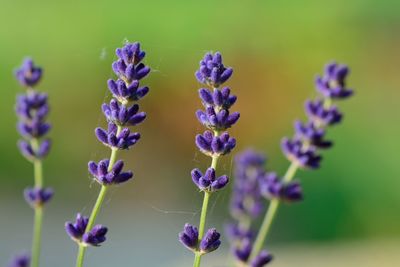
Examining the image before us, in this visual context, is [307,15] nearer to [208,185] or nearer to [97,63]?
[97,63]

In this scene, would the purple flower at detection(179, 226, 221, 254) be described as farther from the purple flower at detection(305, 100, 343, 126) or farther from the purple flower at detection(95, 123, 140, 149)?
the purple flower at detection(305, 100, 343, 126)

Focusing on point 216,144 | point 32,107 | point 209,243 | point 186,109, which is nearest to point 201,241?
point 209,243

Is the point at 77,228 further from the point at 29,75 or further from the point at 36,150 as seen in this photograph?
the point at 29,75

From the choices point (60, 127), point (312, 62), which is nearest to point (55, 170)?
point (60, 127)

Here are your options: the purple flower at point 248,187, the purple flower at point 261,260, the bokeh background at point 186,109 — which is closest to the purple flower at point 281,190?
the purple flower at point 261,260

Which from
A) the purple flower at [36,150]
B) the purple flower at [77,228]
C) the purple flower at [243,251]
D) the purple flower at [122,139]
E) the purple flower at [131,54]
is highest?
the purple flower at [131,54]

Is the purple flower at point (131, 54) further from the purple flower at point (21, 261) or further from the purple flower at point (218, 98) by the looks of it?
the purple flower at point (21, 261)
